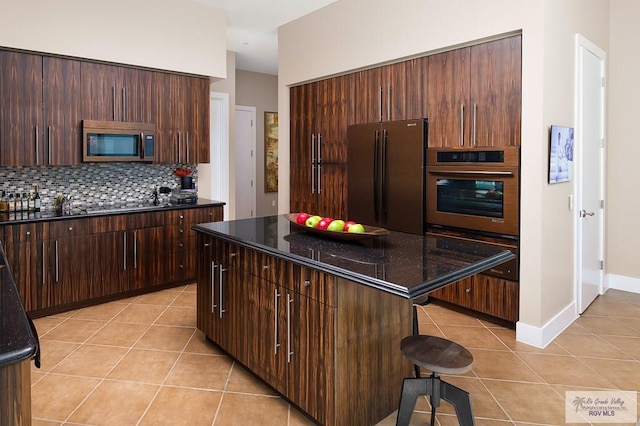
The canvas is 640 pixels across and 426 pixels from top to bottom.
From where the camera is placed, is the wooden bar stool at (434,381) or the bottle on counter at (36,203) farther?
the bottle on counter at (36,203)

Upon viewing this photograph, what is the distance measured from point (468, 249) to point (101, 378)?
236 centimetres

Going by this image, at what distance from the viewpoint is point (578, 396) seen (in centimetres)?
256

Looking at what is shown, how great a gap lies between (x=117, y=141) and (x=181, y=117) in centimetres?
77

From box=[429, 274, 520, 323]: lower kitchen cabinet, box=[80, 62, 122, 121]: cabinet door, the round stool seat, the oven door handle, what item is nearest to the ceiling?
box=[80, 62, 122, 121]: cabinet door

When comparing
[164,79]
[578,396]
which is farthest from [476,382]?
[164,79]

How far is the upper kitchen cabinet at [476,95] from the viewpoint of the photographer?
3.34 m

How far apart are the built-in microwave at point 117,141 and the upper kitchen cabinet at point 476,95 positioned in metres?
2.86

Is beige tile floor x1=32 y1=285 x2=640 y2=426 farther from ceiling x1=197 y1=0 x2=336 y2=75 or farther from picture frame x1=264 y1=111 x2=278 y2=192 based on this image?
picture frame x1=264 y1=111 x2=278 y2=192

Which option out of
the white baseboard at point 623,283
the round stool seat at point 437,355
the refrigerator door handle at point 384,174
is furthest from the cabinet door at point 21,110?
the white baseboard at point 623,283

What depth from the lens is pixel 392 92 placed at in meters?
4.26

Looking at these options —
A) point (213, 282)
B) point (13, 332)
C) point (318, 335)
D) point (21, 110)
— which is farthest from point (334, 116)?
point (13, 332)

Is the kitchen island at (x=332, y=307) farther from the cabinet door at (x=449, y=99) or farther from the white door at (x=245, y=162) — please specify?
the white door at (x=245, y=162)

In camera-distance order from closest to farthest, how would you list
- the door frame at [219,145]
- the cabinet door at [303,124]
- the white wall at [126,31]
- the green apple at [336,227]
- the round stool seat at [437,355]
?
the round stool seat at [437,355] < the green apple at [336,227] < the white wall at [126,31] < the cabinet door at [303,124] < the door frame at [219,145]

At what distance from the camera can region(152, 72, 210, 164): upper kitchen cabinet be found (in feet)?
15.4
